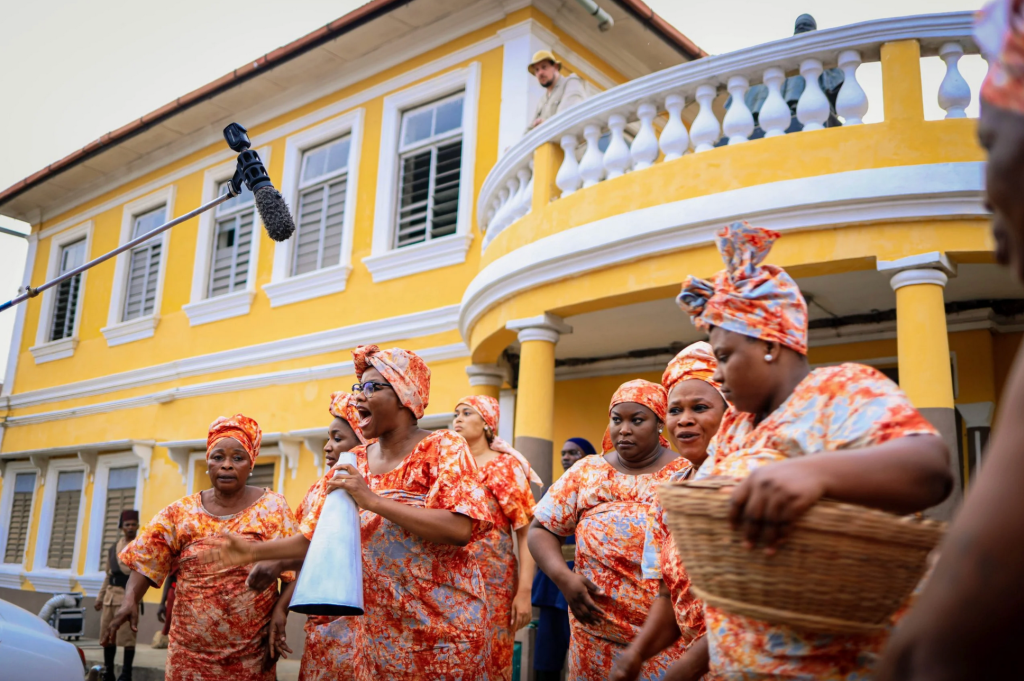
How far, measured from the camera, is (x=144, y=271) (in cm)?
1516

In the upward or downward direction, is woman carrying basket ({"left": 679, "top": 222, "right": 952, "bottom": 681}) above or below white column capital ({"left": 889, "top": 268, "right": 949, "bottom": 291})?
below

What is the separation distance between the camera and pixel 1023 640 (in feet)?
3.11

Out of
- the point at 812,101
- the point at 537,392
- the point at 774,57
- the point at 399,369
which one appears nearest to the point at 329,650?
the point at 399,369

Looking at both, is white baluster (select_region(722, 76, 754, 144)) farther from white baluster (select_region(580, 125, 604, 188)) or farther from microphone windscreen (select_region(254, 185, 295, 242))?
microphone windscreen (select_region(254, 185, 295, 242))

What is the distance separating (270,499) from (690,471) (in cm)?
267

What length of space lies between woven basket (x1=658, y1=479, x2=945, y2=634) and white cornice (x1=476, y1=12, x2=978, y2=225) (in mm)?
5118

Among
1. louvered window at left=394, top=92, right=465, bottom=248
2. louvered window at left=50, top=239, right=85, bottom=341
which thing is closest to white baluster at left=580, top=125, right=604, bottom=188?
louvered window at left=394, top=92, right=465, bottom=248

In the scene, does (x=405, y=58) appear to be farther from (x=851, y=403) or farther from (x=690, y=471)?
(x=851, y=403)

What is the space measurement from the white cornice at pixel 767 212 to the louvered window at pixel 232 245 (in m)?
6.97

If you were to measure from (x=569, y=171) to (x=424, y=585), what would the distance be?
4434 millimetres

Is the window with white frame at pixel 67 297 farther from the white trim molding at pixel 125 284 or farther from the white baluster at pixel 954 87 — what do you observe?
the white baluster at pixel 954 87

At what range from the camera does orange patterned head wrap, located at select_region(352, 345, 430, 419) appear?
12.2ft

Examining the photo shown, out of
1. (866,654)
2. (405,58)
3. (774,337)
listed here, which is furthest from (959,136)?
(405,58)

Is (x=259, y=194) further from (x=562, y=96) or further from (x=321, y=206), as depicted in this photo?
(x=321, y=206)
